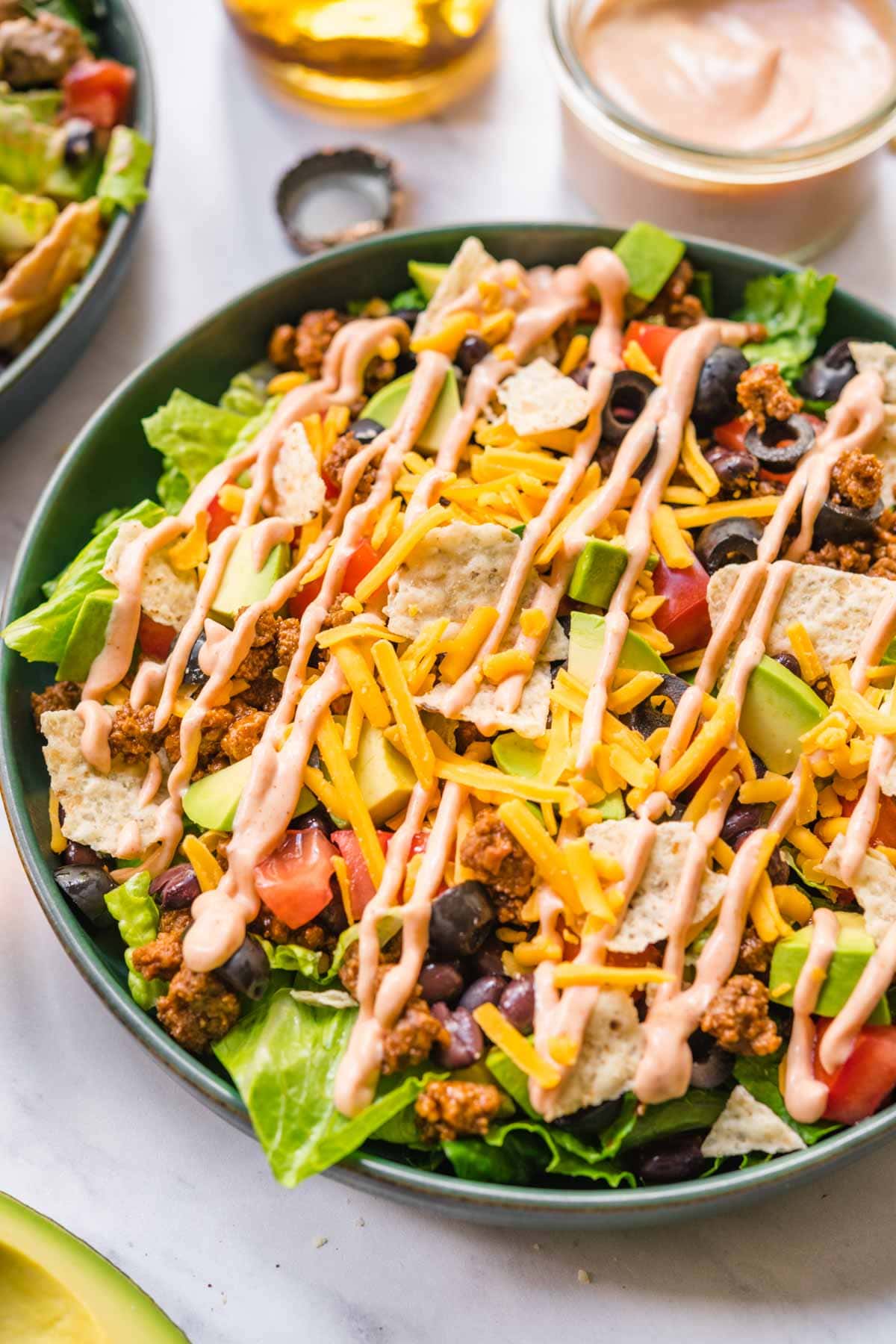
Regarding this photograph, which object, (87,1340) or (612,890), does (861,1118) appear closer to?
(612,890)

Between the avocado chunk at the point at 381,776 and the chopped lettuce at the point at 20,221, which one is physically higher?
the chopped lettuce at the point at 20,221

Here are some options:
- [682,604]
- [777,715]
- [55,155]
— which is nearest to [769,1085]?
[777,715]

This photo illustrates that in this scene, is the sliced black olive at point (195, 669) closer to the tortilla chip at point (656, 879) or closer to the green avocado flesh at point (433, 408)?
the green avocado flesh at point (433, 408)

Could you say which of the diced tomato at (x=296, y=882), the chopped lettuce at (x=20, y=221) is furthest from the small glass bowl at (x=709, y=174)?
the diced tomato at (x=296, y=882)

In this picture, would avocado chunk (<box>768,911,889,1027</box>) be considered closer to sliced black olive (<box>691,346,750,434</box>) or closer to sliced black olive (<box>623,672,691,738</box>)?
sliced black olive (<box>623,672,691,738</box>)

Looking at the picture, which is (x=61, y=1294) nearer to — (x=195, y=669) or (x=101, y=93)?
(x=195, y=669)

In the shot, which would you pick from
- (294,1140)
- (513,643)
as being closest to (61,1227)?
(294,1140)
